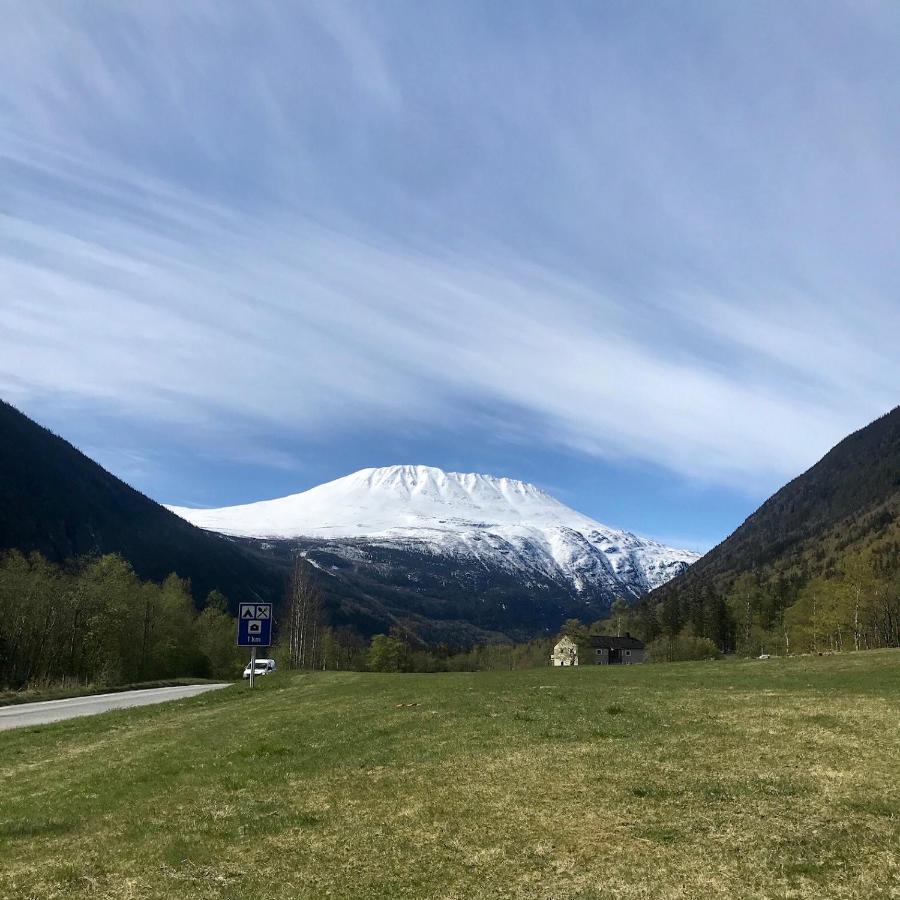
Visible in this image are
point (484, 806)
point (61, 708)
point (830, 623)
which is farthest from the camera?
point (830, 623)

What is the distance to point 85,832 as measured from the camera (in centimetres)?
1369

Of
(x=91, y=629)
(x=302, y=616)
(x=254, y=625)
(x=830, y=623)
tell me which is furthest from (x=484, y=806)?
(x=302, y=616)

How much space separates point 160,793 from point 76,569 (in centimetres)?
11423

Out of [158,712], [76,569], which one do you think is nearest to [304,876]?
[158,712]

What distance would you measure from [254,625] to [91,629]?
45.6m

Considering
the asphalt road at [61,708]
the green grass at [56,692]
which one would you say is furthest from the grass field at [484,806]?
the green grass at [56,692]

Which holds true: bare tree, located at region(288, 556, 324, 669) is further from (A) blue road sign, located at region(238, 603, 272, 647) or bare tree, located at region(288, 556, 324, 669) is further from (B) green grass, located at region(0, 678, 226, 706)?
(A) blue road sign, located at region(238, 603, 272, 647)

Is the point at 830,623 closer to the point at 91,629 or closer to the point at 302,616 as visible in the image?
the point at 302,616

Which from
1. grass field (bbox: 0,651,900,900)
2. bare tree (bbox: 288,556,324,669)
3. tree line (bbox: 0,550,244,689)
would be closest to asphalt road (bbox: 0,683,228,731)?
grass field (bbox: 0,651,900,900)

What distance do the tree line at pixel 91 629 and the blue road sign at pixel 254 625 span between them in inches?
1076

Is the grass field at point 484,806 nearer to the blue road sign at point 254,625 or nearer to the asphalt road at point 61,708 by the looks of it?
the asphalt road at point 61,708

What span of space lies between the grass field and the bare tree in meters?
88.3

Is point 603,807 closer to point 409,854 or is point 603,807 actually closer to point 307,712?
point 409,854

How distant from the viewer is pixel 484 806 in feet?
44.9
